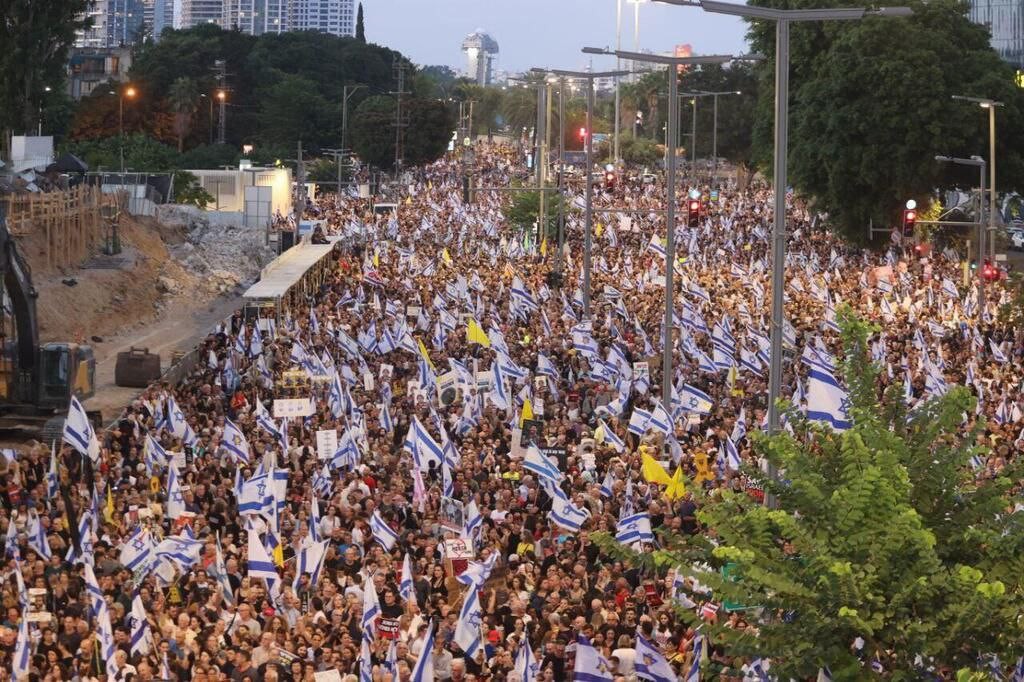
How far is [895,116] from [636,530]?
162 feet

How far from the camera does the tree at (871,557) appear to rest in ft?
39.6

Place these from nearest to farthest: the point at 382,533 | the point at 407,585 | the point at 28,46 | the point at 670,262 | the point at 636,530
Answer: the point at 407,585 → the point at 636,530 → the point at 382,533 → the point at 670,262 → the point at 28,46

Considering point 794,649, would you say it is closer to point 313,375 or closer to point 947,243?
point 313,375

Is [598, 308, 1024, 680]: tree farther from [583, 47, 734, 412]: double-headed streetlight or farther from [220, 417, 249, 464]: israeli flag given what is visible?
[583, 47, 734, 412]: double-headed streetlight

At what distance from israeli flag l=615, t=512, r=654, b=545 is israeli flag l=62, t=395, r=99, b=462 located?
22.7 feet

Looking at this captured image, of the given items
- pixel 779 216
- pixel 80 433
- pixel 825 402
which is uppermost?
pixel 779 216

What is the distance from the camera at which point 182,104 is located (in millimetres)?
125688

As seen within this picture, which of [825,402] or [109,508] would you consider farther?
[109,508]

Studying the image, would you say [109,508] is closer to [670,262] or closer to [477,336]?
[670,262]

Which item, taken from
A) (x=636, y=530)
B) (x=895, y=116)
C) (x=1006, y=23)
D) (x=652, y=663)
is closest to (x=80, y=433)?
(x=636, y=530)

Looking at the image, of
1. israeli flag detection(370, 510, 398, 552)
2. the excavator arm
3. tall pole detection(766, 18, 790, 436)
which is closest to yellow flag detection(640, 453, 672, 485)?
israeli flag detection(370, 510, 398, 552)

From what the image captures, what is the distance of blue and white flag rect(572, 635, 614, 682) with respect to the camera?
14953 millimetres

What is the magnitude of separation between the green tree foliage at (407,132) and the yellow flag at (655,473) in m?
110

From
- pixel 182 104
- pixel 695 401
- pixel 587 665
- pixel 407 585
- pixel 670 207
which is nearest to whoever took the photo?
pixel 587 665
